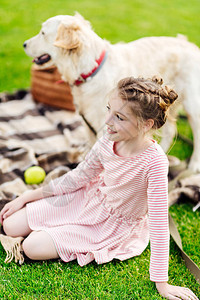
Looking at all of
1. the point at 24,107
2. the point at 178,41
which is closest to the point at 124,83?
the point at 178,41

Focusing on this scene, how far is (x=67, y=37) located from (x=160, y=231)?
155 cm

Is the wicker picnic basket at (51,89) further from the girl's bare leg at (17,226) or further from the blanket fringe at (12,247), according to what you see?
the blanket fringe at (12,247)

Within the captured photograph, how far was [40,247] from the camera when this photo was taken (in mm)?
2285

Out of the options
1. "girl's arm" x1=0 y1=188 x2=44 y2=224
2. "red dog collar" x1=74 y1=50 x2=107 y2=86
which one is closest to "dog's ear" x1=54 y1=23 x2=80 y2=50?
"red dog collar" x1=74 y1=50 x2=107 y2=86

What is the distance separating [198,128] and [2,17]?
16.8 ft

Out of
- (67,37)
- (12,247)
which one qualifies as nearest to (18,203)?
(12,247)

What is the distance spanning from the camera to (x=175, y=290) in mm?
2111

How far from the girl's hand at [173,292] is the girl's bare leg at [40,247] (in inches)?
25.0

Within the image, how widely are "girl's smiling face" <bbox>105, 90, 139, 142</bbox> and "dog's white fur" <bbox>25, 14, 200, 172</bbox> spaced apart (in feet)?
2.20

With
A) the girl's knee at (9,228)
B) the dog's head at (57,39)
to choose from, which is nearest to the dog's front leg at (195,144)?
the dog's head at (57,39)

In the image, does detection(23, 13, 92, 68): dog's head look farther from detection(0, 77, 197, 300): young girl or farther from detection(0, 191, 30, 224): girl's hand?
detection(0, 191, 30, 224): girl's hand

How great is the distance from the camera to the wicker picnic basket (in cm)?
437

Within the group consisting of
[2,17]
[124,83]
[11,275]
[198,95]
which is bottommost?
[2,17]

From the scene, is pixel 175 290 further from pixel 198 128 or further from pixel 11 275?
pixel 198 128
